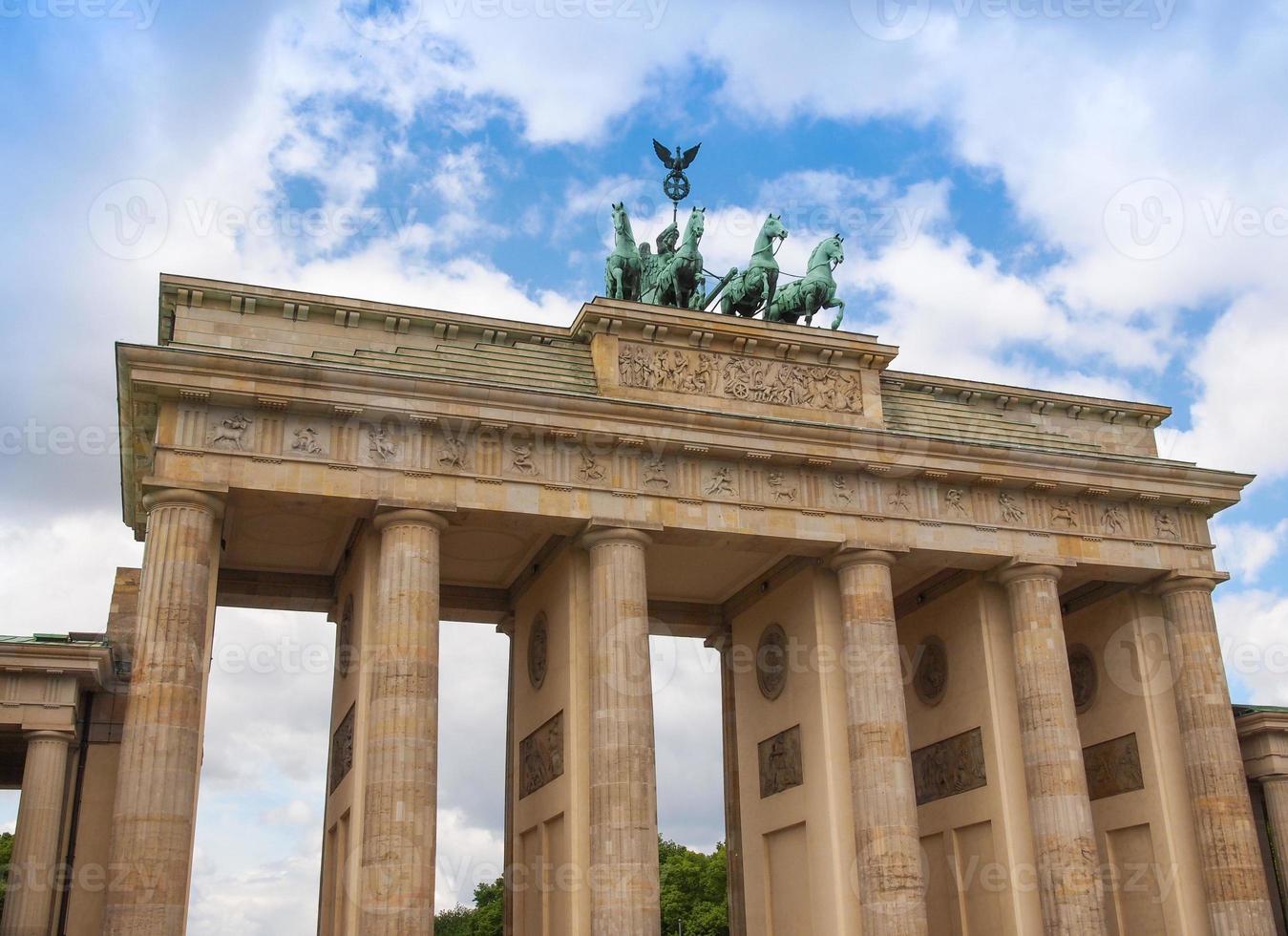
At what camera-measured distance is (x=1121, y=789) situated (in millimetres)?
31984

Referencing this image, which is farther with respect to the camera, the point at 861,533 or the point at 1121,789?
the point at 1121,789

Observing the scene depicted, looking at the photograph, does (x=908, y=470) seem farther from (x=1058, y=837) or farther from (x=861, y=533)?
(x=1058, y=837)

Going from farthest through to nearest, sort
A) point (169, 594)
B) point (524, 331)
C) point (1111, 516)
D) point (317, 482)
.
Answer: point (1111, 516)
point (524, 331)
point (317, 482)
point (169, 594)

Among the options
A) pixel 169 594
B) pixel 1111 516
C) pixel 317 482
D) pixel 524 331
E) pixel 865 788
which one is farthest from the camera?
pixel 1111 516

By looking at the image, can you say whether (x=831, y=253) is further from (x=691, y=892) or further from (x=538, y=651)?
(x=691, y=892)

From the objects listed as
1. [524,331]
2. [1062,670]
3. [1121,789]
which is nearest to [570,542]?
[524,331]

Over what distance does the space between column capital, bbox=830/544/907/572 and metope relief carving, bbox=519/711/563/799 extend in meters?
7.12

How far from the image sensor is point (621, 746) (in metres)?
25.4

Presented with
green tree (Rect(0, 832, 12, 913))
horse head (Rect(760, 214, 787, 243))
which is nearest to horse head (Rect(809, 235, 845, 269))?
horse head (Rect(760, 214, 787, 243))

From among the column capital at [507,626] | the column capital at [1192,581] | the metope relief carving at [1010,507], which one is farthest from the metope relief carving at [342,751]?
the column capital at [1192,581]

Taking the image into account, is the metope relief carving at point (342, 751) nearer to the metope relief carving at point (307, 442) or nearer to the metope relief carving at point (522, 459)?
the metope relief carving at point (307, 442)

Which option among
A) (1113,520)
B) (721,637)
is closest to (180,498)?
(721,637)

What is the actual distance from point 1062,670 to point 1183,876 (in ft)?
18.5

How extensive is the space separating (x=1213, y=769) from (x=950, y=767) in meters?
6.00
